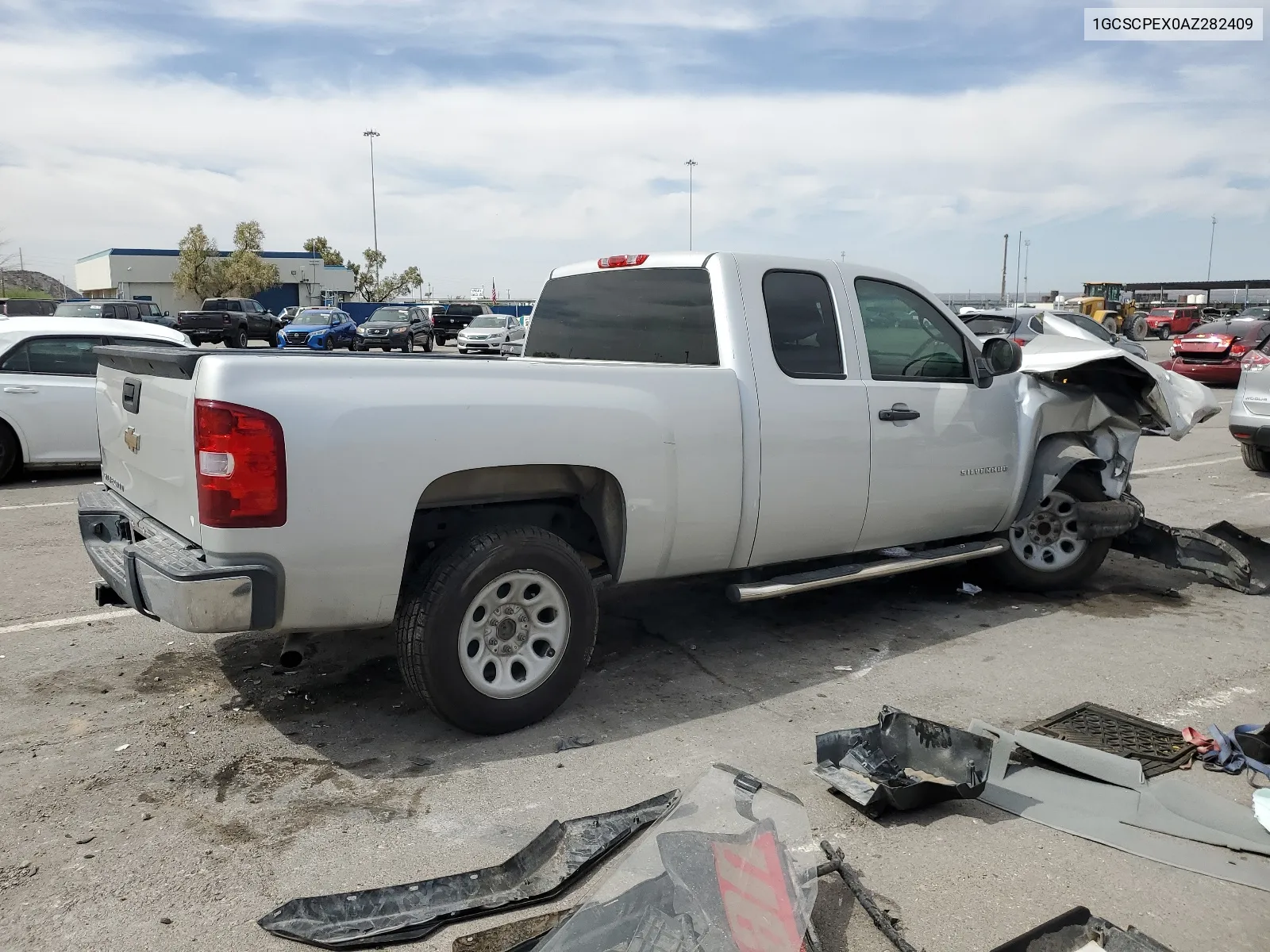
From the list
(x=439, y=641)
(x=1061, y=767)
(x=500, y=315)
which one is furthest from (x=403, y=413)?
(x=500, y=315)

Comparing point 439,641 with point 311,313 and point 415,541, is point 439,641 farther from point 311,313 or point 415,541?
point 311,313

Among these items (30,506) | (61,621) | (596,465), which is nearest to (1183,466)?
(596,465)

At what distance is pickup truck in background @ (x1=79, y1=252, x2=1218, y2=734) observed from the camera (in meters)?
3.49

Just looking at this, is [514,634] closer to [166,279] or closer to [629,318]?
[629,318]

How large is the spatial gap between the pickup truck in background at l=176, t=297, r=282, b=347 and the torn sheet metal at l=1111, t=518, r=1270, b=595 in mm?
34332

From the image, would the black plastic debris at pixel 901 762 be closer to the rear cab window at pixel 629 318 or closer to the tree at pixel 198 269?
the rear cab window at pixel 629 318

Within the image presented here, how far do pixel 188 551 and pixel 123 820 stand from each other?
0.95 metres

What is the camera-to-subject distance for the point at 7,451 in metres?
9.68

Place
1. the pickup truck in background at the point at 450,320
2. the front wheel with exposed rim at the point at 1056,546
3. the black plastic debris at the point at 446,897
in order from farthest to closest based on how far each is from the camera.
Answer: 1. the pickup truck in background at the point at 450,320
2. the front wheel with exposed rim at the point at 1056,546
3. the black plastic debris at the point at 446,897

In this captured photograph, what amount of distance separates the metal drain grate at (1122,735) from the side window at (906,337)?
6.26 feet

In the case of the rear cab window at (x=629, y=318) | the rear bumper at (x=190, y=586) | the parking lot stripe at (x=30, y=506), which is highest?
the rear cab window at (x=629, y=318)

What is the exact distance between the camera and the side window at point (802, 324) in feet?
15.8

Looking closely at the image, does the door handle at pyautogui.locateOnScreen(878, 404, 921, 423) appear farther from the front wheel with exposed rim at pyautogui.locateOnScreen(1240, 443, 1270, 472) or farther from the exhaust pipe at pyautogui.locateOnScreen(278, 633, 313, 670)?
the front wheel with exposed rim at pyautogui.locateOnScreen(1240, 443, 1270, 472)

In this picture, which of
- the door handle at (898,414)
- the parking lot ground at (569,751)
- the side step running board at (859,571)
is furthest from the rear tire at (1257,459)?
the door handle at (898,414)
